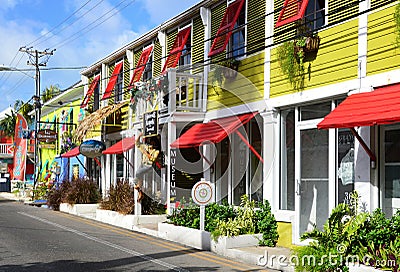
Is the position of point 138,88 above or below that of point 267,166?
above

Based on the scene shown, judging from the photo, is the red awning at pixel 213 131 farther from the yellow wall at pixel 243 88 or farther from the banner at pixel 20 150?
the banner at pixel 20 150

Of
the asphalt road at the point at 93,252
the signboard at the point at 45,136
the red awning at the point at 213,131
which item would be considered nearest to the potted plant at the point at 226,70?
the red awning at the point at 213,131

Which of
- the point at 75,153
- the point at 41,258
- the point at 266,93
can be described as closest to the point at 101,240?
the point at 41,258

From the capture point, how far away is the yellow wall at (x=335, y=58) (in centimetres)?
1089

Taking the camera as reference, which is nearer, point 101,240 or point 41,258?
point 41,258

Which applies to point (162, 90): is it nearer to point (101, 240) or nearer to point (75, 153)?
point (101, 240)

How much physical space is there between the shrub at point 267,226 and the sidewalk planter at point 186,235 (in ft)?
3.76

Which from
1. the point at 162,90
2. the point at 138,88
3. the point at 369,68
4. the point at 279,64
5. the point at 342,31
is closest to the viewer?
the point at 369,68

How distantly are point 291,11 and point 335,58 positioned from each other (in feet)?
5.71

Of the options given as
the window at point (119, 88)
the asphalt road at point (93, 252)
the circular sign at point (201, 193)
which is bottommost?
the asphalt road at point (93, 252)

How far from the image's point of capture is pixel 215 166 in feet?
51.4

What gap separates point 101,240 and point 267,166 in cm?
436

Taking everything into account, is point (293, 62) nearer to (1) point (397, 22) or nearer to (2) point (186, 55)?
(1) point (397, 22)

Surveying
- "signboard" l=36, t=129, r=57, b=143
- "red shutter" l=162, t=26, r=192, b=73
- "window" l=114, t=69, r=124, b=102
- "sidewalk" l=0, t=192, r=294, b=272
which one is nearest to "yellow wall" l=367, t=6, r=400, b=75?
"sidewalk" l=0, t=192, r=294, b=272
